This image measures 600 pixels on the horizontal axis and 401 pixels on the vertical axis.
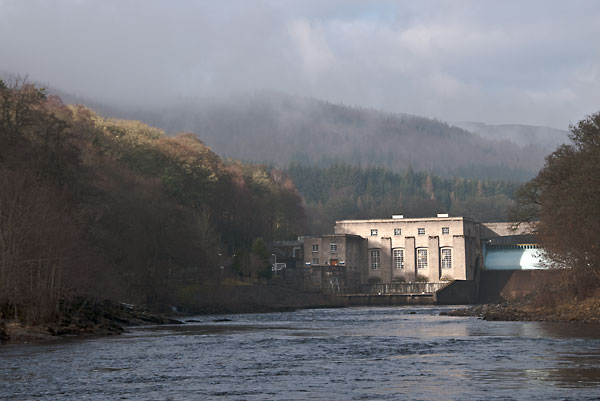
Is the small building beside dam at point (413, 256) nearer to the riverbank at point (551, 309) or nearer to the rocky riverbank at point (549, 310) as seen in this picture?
the rocky riverbank at point (549, 310)

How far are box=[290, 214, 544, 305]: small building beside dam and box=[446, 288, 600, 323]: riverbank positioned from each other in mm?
68489

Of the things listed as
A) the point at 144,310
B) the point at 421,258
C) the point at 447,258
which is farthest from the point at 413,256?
the point at 144,310

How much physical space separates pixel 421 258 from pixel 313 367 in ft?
407

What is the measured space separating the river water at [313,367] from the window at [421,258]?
104m

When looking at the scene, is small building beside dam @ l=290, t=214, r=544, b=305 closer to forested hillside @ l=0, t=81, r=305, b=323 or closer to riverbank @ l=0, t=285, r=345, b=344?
forested hillside @ l=0, t=81, r=305, b=323

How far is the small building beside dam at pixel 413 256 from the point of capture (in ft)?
474

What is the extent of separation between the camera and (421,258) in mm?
154625

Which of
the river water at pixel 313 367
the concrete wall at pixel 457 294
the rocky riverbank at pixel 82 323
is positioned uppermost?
the concrete wall at pixel 457 294

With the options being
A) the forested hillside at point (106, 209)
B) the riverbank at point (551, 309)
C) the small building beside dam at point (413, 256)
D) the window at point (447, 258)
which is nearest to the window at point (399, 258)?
the small building beside dam at point (413, 256)

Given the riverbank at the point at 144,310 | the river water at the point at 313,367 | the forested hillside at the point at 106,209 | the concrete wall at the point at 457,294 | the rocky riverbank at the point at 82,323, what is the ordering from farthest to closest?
the concrete wall at the point at 457,294, the forested hillside at the point at 106,209, the riverbank at the point at 144,310, the rocky riverbank at the point at 82,323, the river water at the point at 313,367

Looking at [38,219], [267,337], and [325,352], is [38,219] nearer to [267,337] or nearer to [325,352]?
[267,337]

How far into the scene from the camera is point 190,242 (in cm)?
9469

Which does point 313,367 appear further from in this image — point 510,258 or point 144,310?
point 510,258

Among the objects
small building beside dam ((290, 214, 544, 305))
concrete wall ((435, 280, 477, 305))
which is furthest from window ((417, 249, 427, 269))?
concrete wall ((435, 280, 477, 305))
